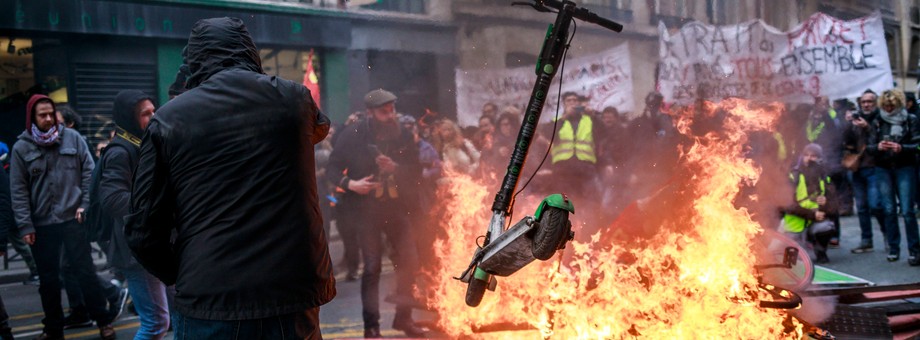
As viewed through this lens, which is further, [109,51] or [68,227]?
[109,51]

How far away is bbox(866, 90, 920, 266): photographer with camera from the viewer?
7598mm

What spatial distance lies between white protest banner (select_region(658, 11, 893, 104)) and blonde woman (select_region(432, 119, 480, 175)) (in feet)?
5.14

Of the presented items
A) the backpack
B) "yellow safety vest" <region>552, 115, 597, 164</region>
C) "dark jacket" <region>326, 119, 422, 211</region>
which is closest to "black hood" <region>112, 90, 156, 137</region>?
the backpack

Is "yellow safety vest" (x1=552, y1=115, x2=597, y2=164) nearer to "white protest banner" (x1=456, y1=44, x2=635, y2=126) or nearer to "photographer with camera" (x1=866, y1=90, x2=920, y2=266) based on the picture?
"white protest banner" (x1=456, y1=44, x2=635, y2=126)

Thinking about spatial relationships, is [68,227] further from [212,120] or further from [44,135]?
[212,120]

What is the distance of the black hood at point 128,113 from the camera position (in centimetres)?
400

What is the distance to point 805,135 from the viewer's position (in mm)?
6602

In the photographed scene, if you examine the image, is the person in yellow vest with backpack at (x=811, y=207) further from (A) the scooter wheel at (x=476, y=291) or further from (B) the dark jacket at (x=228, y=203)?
(B) the dark jacket at (x=228, y=203)

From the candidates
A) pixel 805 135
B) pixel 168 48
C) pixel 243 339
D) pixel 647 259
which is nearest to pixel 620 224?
pixel 647 259

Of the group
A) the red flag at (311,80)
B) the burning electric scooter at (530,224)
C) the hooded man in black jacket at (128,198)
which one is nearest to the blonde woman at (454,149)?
the red flag at (311,80)

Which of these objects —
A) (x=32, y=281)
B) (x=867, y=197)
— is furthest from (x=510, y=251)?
(x=32, y=281)

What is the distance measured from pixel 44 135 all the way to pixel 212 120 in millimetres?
3862

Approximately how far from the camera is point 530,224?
9.04 feet

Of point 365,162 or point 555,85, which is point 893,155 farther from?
point 365,162
